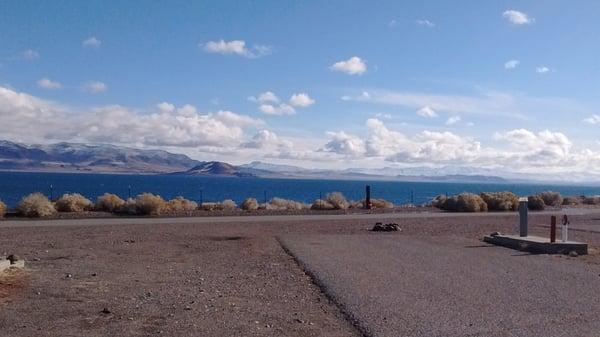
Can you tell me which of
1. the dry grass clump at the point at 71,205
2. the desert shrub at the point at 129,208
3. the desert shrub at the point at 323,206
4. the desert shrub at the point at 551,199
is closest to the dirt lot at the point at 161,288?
the desert shrub at the point at 129,208

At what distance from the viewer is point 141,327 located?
998 cm

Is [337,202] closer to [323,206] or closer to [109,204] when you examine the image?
[323,206]

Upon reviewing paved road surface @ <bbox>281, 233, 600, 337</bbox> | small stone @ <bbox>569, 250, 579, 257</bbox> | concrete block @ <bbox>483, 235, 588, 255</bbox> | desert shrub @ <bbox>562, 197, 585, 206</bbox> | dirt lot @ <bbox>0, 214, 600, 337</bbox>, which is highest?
desert shrub @ <bbox>562, 197, 585, 206</bbox>

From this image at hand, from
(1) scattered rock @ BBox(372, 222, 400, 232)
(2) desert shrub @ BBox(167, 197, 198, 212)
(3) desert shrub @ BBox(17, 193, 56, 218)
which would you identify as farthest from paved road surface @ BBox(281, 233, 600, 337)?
(2) desert shrub @ BBox(167, 197, 198, 212)

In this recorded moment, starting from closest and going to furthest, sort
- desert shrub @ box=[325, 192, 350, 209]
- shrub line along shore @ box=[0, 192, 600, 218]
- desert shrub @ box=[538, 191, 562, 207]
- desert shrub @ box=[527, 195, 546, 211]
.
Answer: shrub line along shore @ box=[0, 192, 600, 218] → desert shrub @ box=[325, 192, 350, 209] → desert shrub @ box=[527, 195, 546, 211] → desert shrub @ box=[538, 191, 562, 207]

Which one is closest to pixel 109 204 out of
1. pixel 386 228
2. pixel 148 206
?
pixel 148 206

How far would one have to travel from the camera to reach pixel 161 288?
13.4 metres

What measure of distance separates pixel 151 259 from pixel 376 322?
902cm

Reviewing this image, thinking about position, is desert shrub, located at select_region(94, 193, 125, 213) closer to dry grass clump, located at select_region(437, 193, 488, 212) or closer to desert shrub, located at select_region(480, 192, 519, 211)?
dry grass clump, located at select_region(437, 193, 488, 212)

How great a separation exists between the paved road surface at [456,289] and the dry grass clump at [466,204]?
24.1 meters

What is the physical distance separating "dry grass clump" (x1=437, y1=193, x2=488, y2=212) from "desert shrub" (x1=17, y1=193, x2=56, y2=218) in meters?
23.3

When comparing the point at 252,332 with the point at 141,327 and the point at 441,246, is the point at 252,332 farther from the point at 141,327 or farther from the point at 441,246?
the point at 441,246

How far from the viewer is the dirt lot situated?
33.2ft

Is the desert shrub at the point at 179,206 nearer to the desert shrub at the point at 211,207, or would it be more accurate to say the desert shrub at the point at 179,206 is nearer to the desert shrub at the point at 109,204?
the desert shrub at the point at 211,207
